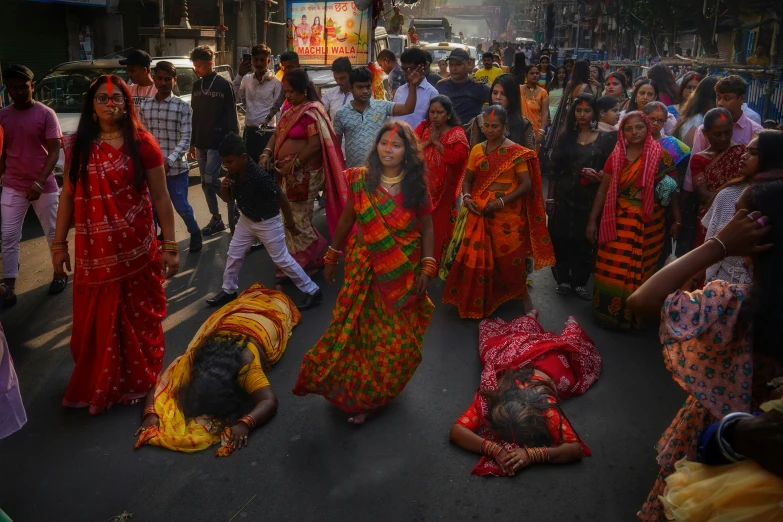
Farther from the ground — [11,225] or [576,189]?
[576,189]

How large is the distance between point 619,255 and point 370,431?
2561mm

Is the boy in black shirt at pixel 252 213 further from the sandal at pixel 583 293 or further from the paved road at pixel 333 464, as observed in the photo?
the sandal at pixel 583 293

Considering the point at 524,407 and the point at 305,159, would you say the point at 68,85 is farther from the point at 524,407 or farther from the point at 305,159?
the point at 524,407

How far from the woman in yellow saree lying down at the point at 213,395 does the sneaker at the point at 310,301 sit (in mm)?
1269

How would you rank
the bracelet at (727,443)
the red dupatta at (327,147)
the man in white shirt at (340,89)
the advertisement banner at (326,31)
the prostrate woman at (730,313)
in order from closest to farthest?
the bracelet at (727,443)
the prostrate woman at (730,313)
the red dupatta at (327,147)
the man in white shirt at (340,89)
the advertisement banner at (326,31)

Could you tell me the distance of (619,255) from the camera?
5301 mm

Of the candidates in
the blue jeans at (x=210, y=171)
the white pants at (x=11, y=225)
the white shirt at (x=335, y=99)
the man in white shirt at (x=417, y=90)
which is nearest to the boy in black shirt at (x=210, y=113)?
the blue jeans at (x=210, y=171)

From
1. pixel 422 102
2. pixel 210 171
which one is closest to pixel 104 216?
pixel 210 171

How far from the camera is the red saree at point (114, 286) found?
3812mm

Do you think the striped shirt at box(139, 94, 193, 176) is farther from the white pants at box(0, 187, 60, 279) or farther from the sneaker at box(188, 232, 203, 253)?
the white pants at box(0, 187, 60, 279)

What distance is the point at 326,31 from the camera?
13781 millimetres

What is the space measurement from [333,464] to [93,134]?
2.23m

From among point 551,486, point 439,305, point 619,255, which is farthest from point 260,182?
point 551,486

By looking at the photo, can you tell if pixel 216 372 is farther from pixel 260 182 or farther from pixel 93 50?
pixel 93 50
